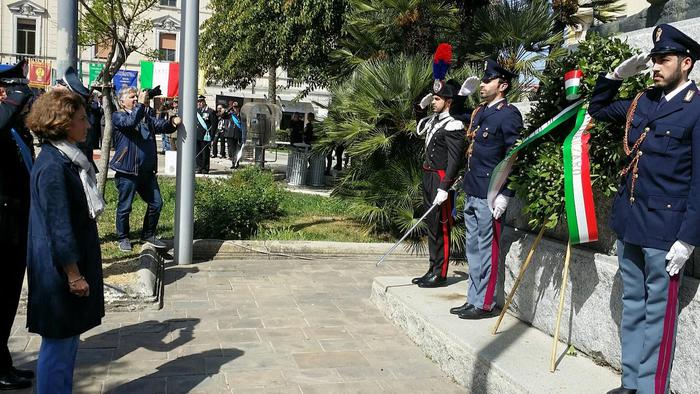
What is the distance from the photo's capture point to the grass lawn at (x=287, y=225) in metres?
7.64

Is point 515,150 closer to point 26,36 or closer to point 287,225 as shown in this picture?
point 287,225

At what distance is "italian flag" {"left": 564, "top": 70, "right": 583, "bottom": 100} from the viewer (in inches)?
163

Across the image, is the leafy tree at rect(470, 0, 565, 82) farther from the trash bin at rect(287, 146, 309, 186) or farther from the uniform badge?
the trash bin at rect(287, 146, 309, 186)

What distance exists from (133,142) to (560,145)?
15.3 ft

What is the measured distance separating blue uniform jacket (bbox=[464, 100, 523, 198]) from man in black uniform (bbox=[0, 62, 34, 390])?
323 cm

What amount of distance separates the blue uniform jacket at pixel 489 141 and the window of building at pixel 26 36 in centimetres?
4097

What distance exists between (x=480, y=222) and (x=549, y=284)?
0.73 meters

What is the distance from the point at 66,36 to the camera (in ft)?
18.8

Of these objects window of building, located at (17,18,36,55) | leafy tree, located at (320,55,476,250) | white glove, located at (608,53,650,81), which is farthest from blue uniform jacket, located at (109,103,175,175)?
window of building, located at (17,18,36,55)

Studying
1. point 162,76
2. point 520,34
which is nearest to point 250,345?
point 520,34

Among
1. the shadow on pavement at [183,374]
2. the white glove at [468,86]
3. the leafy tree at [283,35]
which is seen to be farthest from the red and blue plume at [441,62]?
the leafy tree at [283,35]

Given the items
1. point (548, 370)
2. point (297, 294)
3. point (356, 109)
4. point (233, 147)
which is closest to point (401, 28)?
point (356, 109)

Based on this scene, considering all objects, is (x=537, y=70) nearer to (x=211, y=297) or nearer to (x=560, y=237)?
(x=560, y=237)

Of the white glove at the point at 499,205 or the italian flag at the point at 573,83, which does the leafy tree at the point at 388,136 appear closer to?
the white glove at the point at 499,205
